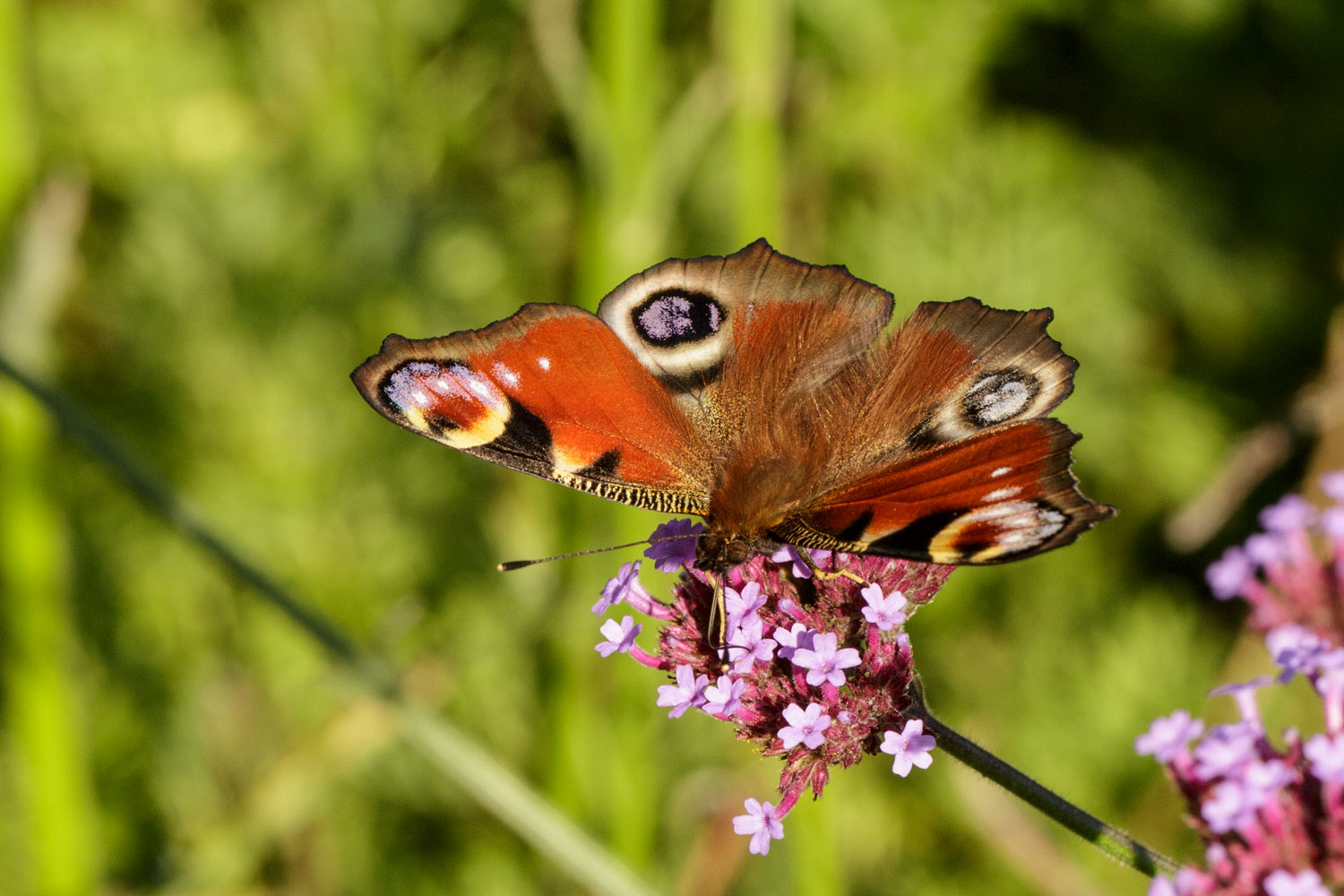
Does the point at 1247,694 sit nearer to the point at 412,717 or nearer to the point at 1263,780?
the point at 1263,780

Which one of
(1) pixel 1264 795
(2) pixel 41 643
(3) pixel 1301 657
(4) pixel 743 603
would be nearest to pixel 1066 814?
(1) pixel 1264 795

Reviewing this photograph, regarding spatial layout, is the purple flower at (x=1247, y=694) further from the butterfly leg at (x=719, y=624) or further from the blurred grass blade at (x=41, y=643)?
the blurred grass blade at (x=41, y=643)

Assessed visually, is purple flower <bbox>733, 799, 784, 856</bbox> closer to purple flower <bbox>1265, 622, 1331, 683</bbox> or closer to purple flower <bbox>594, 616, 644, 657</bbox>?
purple flower <bbox>594, 616, 644, 657</bbox>

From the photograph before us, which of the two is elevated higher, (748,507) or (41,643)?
(748,507)

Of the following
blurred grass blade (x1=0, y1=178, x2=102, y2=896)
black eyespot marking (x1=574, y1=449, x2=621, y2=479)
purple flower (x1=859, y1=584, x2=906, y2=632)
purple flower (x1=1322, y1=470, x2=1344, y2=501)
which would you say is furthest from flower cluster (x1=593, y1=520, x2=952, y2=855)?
blurred grass blade (x1=0, y1=178, x2=102, y2=896)

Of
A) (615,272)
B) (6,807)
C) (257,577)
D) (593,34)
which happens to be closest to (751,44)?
(593,34)

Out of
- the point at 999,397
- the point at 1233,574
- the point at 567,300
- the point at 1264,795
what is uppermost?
the point at 567,300
